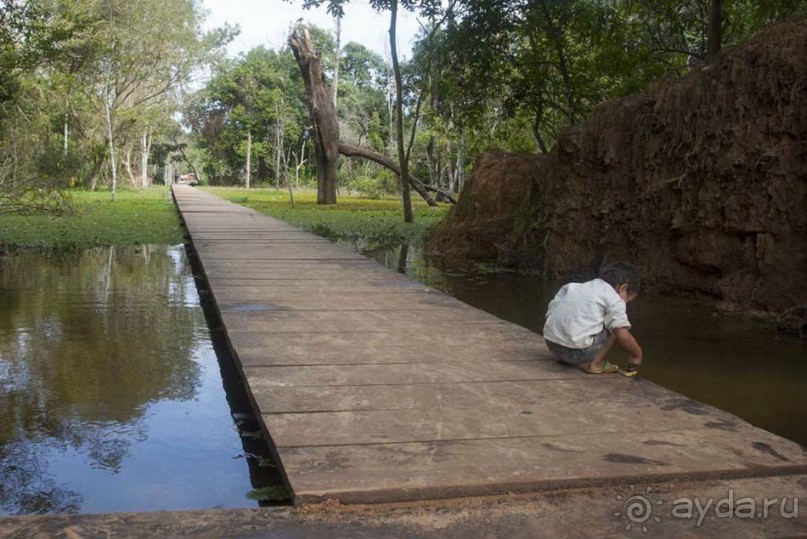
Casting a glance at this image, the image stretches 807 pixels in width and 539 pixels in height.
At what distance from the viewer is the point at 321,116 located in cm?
2531

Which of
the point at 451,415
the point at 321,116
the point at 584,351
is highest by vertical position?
the point at 321,116

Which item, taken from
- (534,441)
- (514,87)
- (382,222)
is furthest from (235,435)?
(382,222)

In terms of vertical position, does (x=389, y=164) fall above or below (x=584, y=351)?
above

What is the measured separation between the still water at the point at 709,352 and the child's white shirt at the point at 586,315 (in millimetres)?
715

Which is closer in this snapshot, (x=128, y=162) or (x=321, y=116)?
(x=321, y=116)

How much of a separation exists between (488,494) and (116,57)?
94.8ft

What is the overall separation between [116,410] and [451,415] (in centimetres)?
175

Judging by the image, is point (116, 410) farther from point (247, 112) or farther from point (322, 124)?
point (247, 112)

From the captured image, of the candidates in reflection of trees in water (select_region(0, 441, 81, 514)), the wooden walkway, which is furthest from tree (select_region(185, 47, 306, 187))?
reflection of trees in water (select_region(0, 441, 81, 514))

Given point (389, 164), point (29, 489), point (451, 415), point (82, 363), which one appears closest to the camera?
point (29, 489)

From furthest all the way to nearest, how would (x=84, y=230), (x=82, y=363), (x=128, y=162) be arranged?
(x=128, y=162) < (x=84, y=230) < (x=82, y=363)

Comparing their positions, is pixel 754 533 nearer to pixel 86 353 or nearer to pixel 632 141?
pixel 86 353

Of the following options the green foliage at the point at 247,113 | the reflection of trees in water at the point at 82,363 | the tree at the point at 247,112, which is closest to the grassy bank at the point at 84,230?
the reflection of trees in water at the point at 82,363

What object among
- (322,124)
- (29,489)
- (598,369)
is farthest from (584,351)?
(322,124)
